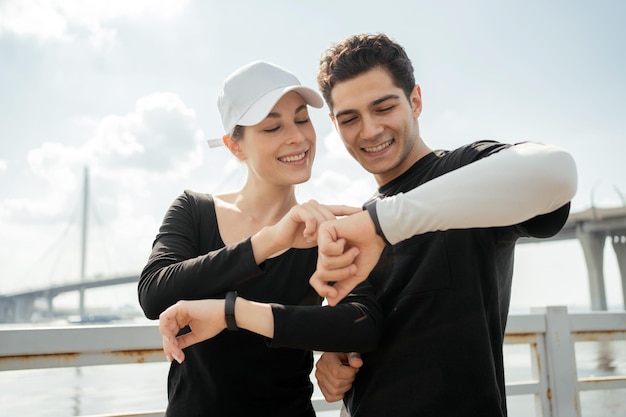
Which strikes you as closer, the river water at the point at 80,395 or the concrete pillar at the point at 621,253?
the river water at the point at 80,395

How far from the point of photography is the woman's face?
1209 millimetres

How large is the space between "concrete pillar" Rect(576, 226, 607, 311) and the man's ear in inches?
886

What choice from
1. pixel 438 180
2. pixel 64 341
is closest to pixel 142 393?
pixel 64 341

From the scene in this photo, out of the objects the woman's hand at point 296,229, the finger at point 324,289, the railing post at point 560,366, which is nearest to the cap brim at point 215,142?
the woman's hand at point 296,229

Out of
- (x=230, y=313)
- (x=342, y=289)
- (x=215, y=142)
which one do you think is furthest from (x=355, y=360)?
(x=215, y=142)

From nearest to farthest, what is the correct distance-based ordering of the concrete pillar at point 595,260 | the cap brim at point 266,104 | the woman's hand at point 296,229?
the woman's hand at point 296,229, the cap brim at point 266,104, the concrete pillar at point 595,260

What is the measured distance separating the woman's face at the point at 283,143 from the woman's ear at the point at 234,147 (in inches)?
1.7

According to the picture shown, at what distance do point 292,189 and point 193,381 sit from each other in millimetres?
500

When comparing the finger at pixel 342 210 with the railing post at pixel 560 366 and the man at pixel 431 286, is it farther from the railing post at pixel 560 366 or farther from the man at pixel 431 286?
the railing post at pixel 560 366

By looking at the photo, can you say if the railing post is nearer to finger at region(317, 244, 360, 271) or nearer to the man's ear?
the man's ear

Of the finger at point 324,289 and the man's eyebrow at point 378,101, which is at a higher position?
the man's eyebrow at point 378,101

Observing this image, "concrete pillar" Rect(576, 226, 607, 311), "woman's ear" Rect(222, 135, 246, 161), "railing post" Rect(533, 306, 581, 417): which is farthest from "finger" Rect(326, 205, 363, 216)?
"concrete pillar" Rect(576, 226, 607, 311)

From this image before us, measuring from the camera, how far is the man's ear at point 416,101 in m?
1.34

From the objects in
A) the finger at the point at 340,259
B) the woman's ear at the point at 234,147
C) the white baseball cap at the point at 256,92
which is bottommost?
the finger at the point at 340,259
